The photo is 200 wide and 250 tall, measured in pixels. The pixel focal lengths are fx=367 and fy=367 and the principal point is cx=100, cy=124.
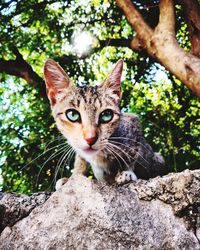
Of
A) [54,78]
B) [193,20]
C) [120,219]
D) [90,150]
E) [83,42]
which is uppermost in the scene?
[83,42]

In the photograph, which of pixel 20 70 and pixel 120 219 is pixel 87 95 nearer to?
pixel 120 219

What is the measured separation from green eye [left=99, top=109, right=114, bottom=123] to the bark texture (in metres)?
1.51

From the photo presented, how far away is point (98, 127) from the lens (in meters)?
2.28

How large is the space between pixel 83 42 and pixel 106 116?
371 centimetres

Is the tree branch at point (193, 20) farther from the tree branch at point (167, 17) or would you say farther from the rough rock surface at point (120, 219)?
the rough rock surface at point (120, 219)

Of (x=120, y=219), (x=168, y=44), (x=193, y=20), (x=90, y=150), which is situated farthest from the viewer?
(x=193, y=20)

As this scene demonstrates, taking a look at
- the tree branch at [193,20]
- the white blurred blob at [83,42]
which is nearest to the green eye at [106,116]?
the tree branch at [193,20]

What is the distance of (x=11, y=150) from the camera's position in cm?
484

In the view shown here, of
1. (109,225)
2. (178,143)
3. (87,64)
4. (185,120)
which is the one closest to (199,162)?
(178,143)

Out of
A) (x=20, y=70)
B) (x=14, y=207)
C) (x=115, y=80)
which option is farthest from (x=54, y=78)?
(x=20, y=70)

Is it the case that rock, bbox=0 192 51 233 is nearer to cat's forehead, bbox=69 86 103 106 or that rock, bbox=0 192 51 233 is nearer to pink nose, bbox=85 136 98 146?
pink nose, bbox=85 136 98 146

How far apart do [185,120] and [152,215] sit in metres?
3.51

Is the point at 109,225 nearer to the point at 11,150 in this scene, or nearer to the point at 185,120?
the point at 11,150

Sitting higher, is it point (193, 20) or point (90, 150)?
point (193, 20)
